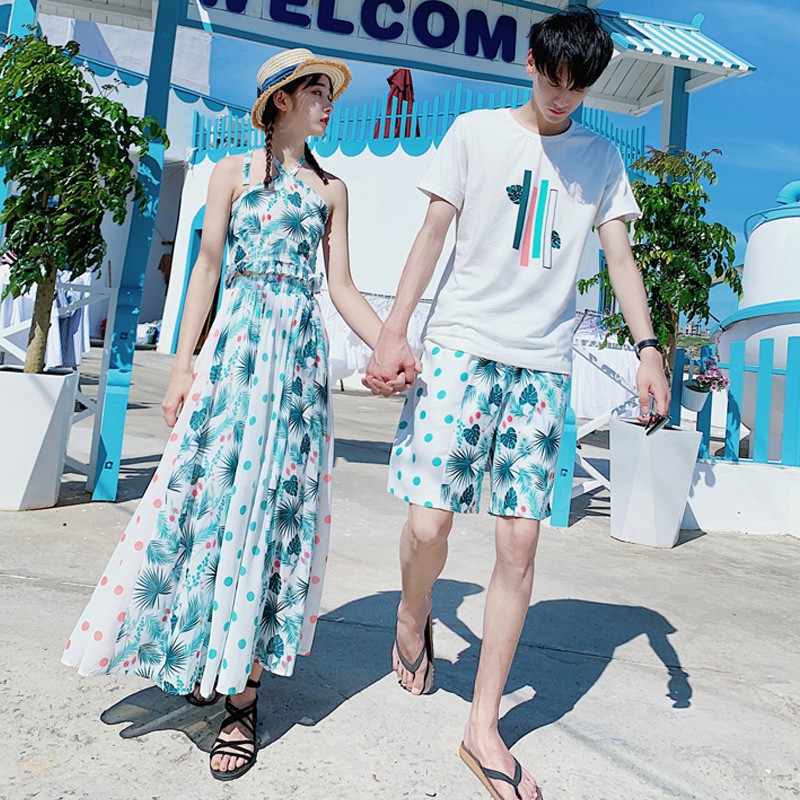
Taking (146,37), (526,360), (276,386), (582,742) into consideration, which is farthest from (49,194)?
(146,37)

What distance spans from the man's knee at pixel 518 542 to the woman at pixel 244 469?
0.41 m

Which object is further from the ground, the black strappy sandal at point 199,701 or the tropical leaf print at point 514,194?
the tropical leaf print at point 514,194

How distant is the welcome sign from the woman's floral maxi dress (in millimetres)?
3128

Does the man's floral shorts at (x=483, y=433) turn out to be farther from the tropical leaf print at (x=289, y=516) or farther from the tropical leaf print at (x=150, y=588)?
the tropical leaf print at (x=150, y=588)

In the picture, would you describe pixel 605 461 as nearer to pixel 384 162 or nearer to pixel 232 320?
pixel 232 320

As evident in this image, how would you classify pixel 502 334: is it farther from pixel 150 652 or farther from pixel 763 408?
pixel 763 408

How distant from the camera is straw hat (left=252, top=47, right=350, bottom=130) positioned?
1.97 m

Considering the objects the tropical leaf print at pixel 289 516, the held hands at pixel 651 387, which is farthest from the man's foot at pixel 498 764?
the held hands at pixel 651 387

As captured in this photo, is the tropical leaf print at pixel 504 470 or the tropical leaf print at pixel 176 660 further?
the tropical leaf print at pixel 504 470

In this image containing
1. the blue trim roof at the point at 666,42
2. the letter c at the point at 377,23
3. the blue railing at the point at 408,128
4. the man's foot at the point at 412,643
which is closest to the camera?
the man's foot at the point at 412,643

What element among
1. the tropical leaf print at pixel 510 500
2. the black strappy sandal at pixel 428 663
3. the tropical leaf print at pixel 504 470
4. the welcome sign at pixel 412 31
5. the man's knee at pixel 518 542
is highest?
the welcome sign at pixel 412 31

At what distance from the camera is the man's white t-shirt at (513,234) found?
1.94 meters

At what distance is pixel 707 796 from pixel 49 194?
11.3 ft

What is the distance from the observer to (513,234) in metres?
1.95
